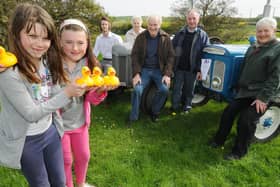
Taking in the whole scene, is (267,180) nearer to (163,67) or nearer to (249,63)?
(249,63)

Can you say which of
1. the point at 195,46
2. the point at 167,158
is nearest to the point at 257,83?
the point at 195,46

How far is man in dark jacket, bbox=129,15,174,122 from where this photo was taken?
4.08 meters

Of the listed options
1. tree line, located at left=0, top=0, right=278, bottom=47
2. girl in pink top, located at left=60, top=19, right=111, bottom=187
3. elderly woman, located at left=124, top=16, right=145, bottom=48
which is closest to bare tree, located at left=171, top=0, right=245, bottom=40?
tree line, located at left=0, top=0, right=278, bottom=47

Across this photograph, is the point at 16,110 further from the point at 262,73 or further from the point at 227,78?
the point at 227,78

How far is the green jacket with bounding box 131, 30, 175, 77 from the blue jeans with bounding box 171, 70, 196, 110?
52 centimetres

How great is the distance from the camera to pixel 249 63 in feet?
10.8

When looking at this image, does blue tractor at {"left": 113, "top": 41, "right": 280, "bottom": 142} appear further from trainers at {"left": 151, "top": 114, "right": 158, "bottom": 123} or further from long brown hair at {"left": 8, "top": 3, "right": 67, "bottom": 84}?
long brown hair at {"left": 8, "top": 3, "right": 67, "bottom": 84}

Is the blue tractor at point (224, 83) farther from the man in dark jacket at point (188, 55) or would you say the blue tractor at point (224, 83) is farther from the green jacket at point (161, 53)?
the green jacket at point (161, 53)

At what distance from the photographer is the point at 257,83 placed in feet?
10.6

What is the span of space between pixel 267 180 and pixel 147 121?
6.71 feet

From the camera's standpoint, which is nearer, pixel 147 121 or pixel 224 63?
pixel 224 63

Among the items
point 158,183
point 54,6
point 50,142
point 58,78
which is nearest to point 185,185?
point 158,183

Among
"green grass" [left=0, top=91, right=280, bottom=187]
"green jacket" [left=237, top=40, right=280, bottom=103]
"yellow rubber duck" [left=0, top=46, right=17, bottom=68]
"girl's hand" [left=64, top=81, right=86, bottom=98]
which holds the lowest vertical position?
"green grass" [left=0, top=91, right=280, bottom=187]

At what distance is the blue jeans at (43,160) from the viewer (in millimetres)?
1679
